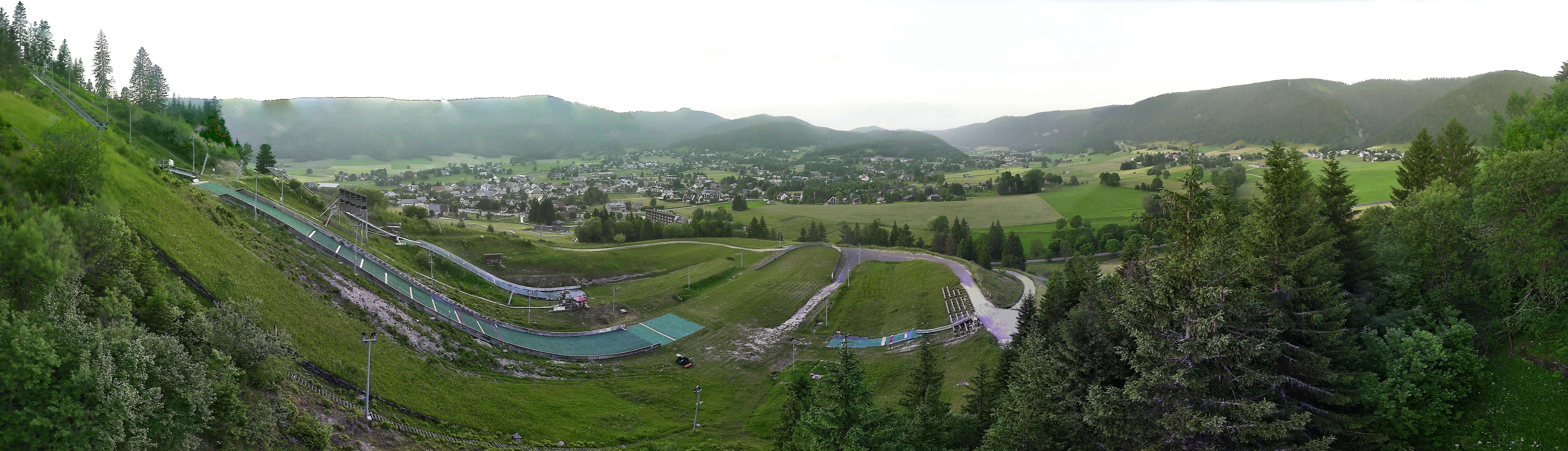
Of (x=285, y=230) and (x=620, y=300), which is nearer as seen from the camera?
(x=285, y=230)

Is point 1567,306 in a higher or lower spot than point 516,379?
higher

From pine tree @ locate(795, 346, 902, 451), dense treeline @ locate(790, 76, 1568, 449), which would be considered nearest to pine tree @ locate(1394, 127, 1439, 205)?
dense treeline @ locate(790, 76, 1568, 449)

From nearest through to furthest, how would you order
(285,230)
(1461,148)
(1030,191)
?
(1461,148) < (285,230) < (1030,191)

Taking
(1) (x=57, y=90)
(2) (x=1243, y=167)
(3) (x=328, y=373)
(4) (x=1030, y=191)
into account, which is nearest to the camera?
(3) (x=328, y=373)

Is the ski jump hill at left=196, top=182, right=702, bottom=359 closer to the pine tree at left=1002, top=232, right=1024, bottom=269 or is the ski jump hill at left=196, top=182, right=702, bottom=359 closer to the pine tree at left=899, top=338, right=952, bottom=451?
the pine tree at left=899, top=338, right=952, bottom=451

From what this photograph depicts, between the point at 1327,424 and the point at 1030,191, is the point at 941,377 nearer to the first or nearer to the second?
the point at 1327,424

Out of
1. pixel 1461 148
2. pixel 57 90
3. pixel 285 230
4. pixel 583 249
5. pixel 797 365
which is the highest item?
pixel 57 90

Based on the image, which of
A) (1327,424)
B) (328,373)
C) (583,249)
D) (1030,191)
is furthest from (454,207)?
(1327,424)
